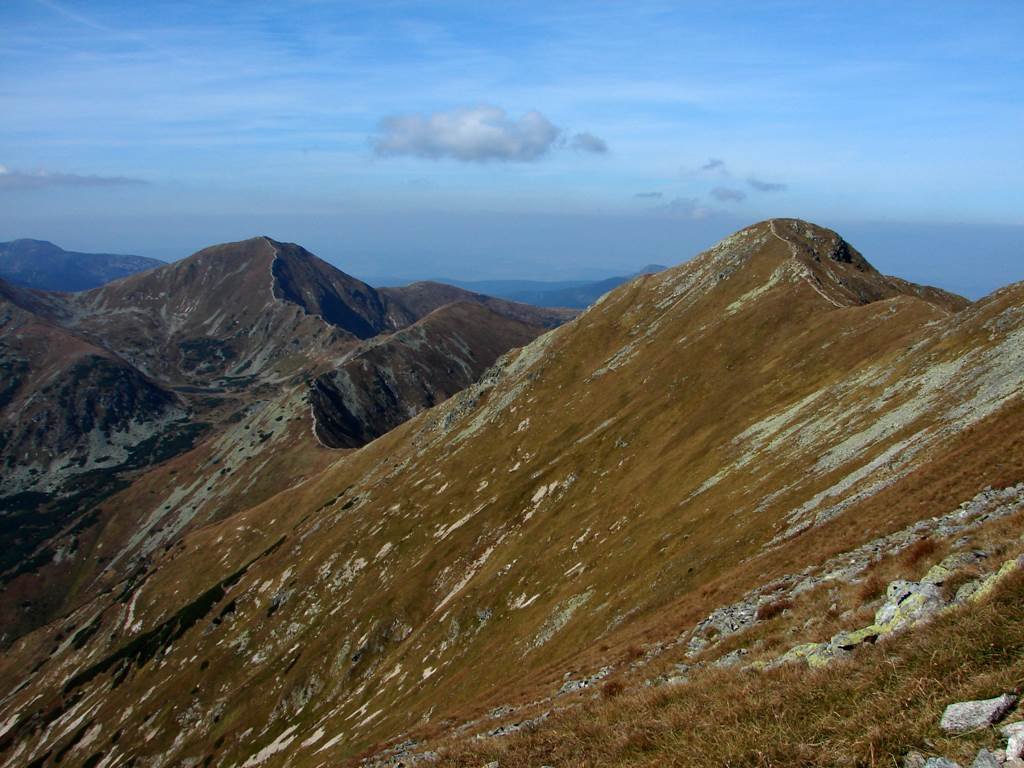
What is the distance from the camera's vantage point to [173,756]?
111m

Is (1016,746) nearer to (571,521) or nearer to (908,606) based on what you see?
(908,606)

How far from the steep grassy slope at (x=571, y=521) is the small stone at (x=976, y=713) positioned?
30.9ft

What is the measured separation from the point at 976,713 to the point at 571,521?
79.3 meters

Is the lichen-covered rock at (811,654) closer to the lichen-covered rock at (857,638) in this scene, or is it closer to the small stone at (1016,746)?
the lichen-covered rock at (857,638)

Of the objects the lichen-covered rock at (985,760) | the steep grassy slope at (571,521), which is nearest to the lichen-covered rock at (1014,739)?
the lichen-covered rock at (985,760)

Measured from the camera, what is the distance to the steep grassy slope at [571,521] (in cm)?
4050

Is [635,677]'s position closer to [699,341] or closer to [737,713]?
[737,713]

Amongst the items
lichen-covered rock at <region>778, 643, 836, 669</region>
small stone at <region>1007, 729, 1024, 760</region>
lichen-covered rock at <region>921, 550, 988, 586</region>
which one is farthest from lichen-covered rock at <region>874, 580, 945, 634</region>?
small stone at <region>1007, 729, 1024, 760</region>

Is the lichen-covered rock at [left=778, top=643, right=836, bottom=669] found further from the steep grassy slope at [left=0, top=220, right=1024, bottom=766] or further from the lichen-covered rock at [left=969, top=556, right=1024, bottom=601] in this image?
the lichen-covered rock at [left=969, top=556, right=1024, bottom=601]

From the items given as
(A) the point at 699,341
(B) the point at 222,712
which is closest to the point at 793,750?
(A) the point at 699,341

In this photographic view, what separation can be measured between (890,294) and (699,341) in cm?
4597

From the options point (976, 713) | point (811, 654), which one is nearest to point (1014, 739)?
point (976, 713)

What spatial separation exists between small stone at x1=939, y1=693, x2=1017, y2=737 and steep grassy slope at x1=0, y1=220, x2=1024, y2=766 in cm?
943

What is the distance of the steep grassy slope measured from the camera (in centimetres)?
4050
